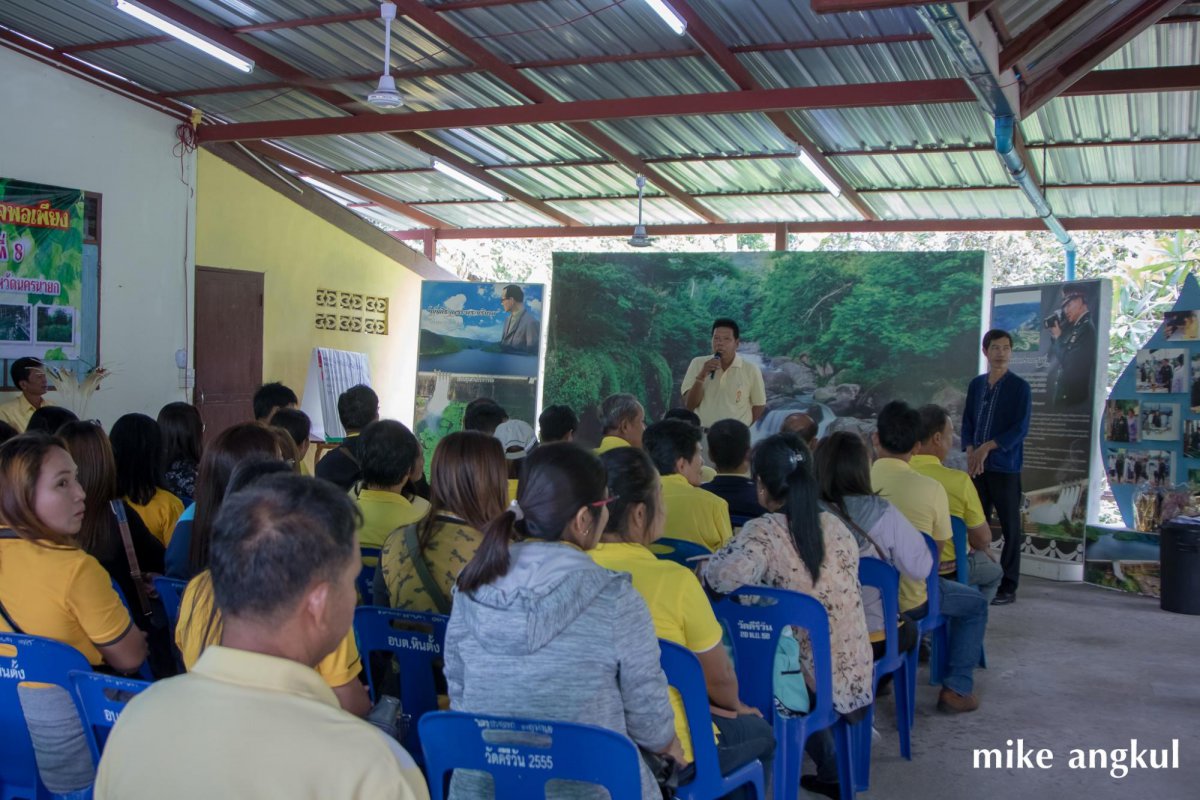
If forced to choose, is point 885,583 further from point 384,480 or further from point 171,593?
point 171,593

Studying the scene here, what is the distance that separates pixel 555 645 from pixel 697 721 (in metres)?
0.50

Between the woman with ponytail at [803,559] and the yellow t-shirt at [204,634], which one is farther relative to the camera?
the woman with ponytail at [803,559]

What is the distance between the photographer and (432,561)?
2719 mm

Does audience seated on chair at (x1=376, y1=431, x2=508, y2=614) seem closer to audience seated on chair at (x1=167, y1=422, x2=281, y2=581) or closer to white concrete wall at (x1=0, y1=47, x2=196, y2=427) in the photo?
audience seated on chair at (x1=167, y1=422, x2=281, y2=581)

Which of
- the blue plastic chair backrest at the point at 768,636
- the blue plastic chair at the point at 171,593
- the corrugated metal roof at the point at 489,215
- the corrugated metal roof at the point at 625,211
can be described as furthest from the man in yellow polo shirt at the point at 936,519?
the corrugated metal roof at the point at 489,215

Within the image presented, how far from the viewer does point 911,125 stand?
Answer: 27.0 feet

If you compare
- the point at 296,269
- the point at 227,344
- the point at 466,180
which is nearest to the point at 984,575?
the point at 227,344

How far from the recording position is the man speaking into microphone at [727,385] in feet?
22.1

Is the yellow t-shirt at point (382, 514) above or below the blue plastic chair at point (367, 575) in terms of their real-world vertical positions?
above

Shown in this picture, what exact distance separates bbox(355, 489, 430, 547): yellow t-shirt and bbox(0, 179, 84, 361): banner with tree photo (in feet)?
17.3

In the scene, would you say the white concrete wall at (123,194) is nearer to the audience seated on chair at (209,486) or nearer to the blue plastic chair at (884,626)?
the audience seated on chair at (209,486)

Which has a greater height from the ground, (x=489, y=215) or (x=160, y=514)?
(x=489, y=215)

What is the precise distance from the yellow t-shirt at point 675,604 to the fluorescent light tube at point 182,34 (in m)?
5.87

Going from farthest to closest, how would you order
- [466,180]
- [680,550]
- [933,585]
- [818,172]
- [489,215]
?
[489,215], [466,180], [818,172], [933,585], [680,550]
